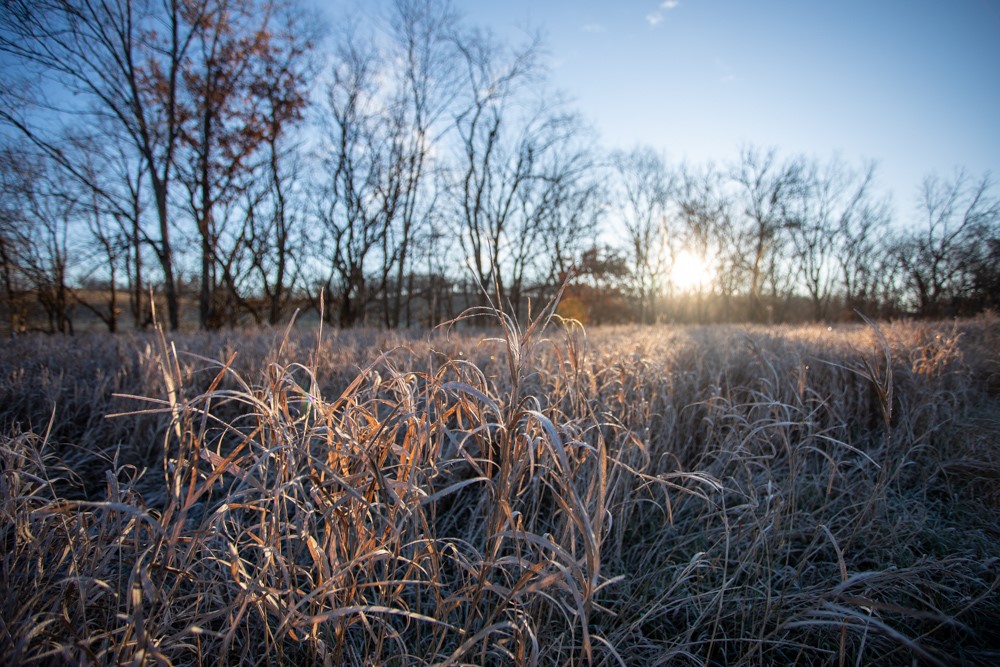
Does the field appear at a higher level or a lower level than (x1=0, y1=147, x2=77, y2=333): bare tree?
lower

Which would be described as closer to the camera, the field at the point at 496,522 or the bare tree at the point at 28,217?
the field at the point at 496,522

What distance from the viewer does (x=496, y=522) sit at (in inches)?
38.1

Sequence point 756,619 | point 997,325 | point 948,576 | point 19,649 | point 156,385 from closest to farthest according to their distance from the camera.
Result: point 19,649, point 756,619, point 948,576, point 156,385, point 997,325

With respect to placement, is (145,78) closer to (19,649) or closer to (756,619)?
(19,649)

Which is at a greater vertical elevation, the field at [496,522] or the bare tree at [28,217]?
the bare tree at [28,217]

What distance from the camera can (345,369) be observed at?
10.8 feet

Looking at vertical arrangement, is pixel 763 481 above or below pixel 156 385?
below

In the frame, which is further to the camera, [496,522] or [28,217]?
[28,217]

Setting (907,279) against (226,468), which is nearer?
(226,468)

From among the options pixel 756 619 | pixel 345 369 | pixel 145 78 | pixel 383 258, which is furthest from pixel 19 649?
pixel 383 258

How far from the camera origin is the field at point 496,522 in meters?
0.86

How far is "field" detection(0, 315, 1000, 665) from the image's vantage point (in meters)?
0.86

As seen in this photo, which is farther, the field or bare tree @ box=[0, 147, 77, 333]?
bare tree @ box=[0, 147, 77, 333]

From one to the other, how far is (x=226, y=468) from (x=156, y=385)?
254 centimetres
